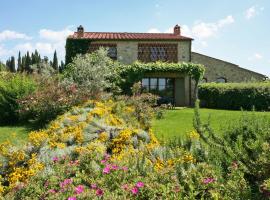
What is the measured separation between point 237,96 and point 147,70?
6.03 m

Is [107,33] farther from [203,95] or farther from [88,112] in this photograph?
[88,112]

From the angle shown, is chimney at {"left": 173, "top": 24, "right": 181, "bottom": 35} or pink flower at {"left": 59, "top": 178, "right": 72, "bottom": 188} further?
chimney at {"left": 173, "top": 24, "right": 181, "bottom": 35}

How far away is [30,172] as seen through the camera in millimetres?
6594

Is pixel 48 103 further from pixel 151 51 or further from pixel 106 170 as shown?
pixel 151 51

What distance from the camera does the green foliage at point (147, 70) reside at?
2628 cm

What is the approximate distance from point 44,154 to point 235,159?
3.49 m

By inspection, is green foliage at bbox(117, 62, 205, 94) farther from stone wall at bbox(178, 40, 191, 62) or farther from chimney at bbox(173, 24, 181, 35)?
chimney at bbox(173, 24, 181, 35)

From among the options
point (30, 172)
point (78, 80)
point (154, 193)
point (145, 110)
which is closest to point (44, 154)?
point (30, 172)

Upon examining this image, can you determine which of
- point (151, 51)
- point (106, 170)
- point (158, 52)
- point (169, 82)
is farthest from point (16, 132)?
point (158, 52)

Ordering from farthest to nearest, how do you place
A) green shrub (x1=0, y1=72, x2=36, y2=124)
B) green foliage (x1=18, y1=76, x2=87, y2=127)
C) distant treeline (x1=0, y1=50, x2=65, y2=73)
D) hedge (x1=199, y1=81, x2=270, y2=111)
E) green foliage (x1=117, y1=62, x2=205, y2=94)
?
distant treeline (x1=0, y1=50, x2=65, y2=73), green foliage (x1=117, y1=62, x2=205, y2=94), hedge (x1=199, y1=81, x2=270, y2=111), green shrub (x1=0, y1=72, x2=36, y2=124), green foliage (x1=18, y1=76, x2=87, y2=127)

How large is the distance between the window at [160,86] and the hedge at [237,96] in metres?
2.82

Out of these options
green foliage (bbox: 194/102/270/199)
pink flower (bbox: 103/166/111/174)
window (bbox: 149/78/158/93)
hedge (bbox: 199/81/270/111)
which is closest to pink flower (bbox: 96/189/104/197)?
pink flower (bbox: 103/166/111/174)

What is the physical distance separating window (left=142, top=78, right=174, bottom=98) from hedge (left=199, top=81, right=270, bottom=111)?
9.26 ft

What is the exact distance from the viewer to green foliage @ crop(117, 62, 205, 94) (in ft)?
86.2
